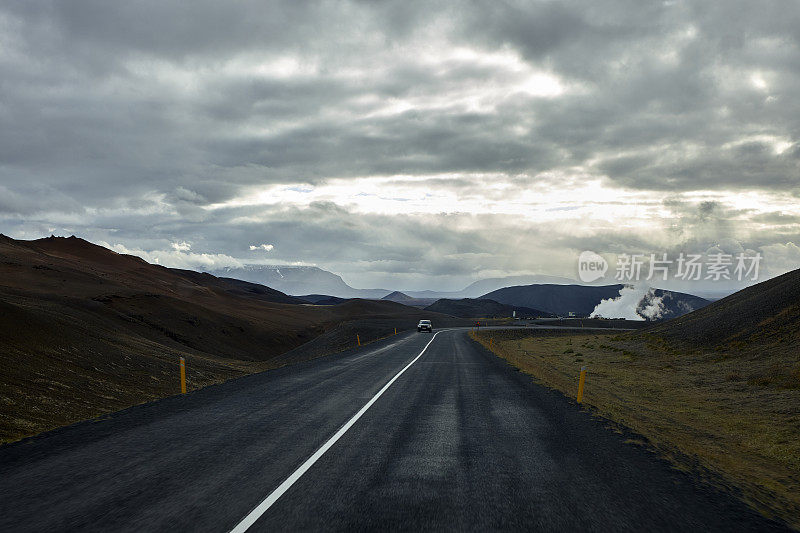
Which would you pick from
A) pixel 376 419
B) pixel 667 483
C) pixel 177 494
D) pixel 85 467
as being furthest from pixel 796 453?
pixel 85 467

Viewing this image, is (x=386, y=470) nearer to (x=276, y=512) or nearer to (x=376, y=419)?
(x=276, y=512)

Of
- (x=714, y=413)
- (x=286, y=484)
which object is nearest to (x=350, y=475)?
(x=286, y=484)

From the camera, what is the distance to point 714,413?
16047 millimetres

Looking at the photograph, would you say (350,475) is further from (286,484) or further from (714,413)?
(714,413)

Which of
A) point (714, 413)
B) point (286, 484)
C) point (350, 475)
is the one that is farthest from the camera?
point (714, 413)

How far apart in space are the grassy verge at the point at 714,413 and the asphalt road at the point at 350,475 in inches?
37.3

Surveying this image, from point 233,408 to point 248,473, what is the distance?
17.2 feet

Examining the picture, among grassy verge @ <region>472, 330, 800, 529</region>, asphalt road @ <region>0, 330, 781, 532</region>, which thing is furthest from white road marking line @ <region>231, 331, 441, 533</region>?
grassy verge @ <region>472, 330, 800, 529</region>

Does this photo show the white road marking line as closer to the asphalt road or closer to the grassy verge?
the asphalt road

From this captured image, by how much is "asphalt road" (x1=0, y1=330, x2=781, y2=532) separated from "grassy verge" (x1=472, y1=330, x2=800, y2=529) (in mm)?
947

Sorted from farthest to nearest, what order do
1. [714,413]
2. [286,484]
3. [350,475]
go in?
[714,413]
[350,475]
[286,484]

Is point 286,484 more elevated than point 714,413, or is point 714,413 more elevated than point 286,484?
point 286,484

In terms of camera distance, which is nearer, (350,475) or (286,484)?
(286,484)

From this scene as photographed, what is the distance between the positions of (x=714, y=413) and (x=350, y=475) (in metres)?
14.9
